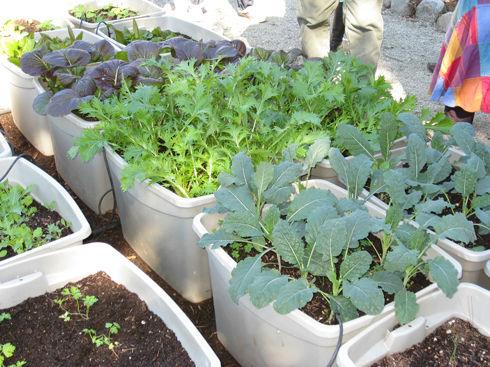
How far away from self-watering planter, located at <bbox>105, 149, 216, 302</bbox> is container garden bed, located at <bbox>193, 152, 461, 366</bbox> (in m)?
0.18

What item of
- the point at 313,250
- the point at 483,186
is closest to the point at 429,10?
the point at 483,186

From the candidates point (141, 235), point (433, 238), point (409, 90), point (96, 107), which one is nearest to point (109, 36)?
point (96, 107)

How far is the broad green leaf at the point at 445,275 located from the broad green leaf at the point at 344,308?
0.22m

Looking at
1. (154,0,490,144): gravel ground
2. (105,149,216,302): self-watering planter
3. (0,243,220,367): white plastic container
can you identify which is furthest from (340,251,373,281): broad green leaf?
(154,0,490,144): gravel ground

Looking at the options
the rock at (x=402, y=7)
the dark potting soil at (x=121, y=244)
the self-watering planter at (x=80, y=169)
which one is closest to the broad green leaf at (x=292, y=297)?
the dark potting soil at (x=121, y=244)

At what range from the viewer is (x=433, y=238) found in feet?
4.21

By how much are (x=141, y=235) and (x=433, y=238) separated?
1.17 m

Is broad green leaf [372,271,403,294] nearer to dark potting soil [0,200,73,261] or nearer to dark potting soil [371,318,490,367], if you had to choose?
dark potting soil [371,318,490,367]

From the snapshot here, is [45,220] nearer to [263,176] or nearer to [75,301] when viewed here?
[75,301]

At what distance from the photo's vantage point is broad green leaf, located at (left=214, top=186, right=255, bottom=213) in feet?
4.69

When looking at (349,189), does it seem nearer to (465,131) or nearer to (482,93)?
(465,131)

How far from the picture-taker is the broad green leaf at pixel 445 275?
46.5 inches

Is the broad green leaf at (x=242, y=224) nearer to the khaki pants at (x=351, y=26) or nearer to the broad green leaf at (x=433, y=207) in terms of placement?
the broad green leaf at (x=433, y=207)

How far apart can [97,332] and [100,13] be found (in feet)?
10.2
